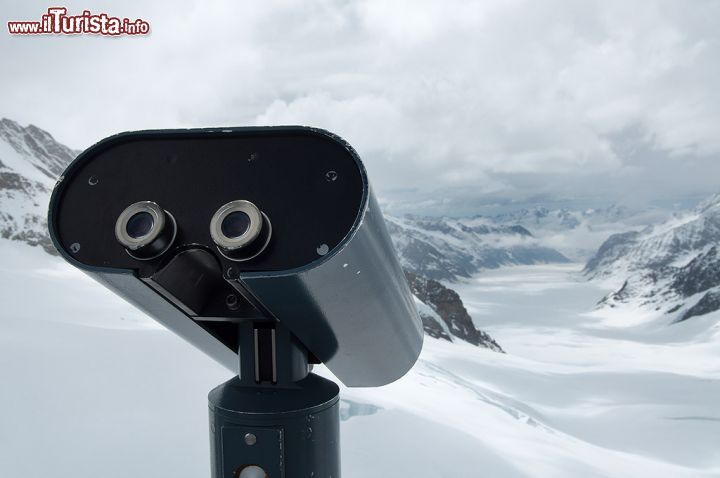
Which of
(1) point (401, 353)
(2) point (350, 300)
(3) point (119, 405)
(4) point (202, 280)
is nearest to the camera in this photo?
(2) point (350, 300)

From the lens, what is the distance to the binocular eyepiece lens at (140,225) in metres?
1.59

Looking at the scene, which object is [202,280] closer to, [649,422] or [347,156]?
[347,156]

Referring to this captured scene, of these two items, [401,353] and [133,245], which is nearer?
[133,245]

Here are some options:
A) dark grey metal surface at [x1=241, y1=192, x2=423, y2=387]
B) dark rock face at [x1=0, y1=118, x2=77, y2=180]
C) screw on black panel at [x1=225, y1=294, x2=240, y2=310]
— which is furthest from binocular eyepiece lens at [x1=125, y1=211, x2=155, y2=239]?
dark rock face at [x1=0, y1=118, x2=77, y2=180]

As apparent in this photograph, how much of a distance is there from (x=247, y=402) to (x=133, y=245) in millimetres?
718

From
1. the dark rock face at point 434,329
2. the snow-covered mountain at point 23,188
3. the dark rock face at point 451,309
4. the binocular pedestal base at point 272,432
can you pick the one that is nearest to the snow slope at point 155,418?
the binocular pedestal base at point 272,432

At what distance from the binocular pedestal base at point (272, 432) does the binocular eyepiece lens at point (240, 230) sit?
651 mm

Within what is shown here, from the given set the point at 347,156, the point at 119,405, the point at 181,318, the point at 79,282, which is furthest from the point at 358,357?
the point at 79,282

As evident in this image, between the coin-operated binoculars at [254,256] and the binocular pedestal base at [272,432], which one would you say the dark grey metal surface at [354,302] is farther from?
the binocular pedestal base at [272,432]

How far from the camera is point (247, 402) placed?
1.94 meters

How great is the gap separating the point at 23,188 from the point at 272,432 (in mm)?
44131

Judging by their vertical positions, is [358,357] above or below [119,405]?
above

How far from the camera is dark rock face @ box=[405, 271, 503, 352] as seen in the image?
2457 inches

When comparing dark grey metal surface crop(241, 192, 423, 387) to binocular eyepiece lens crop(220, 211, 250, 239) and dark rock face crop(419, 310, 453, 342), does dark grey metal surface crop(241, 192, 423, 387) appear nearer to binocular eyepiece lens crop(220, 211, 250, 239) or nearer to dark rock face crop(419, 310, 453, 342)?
binocular eyepiece lens crop(220, 211, 250, 239)
